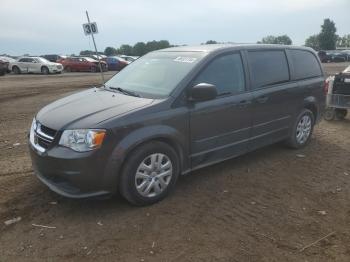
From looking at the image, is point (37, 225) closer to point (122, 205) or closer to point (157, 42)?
point (122, 205)

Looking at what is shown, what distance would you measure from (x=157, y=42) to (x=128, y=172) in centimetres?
7540

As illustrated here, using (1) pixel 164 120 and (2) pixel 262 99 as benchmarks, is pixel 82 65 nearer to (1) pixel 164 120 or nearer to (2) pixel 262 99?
(2) pixel 262 99

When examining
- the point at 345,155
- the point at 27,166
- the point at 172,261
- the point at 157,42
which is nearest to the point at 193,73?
the point at 172,261

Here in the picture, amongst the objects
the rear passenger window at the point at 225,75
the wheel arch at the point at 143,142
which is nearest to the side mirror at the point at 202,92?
the rear passenger window at the point at 225,75

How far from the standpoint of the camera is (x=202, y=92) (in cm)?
462

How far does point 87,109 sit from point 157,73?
117 cm

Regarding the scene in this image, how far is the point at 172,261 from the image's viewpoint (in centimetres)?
347

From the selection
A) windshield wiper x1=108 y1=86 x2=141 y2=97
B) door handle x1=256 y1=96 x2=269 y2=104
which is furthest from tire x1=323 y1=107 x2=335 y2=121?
windshield wiper x1=108 y1=86 x2=141 y2=97

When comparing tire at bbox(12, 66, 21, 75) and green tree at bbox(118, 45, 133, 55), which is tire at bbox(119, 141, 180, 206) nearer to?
tire at bbox(12, 66, 21, 75)

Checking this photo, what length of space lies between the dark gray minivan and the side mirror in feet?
0.04

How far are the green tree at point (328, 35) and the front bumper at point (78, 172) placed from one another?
8833 cm

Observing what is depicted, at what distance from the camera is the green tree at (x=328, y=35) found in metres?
84.6

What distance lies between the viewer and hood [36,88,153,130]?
13.8 ft

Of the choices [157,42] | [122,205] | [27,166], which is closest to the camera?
[122,205]
